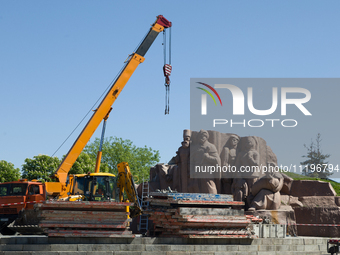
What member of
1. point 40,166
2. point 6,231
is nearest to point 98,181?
point 6,231

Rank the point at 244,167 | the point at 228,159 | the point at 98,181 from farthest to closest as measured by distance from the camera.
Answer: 1. the point at 228,159
2. the point at 244,167
3. the point at 98,181

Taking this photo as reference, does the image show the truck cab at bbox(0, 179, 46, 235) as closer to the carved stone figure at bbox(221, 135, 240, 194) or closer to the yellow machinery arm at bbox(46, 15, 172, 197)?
the yellow machinery arm at bbox(46, 15, 172, 197)

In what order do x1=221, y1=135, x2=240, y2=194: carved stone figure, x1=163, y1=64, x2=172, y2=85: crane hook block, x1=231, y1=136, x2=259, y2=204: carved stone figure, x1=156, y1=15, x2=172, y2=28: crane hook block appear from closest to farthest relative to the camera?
x1=163, y1=64, x2=172, y2=85: crane hook block, x1=156, y1=15, x2=172, y2=28: crane hook block, x1=231, y1=136, x2=259, y2=204: carved stone figure, x1=221, y1=135, x2=240, y2=194: carved stone figure

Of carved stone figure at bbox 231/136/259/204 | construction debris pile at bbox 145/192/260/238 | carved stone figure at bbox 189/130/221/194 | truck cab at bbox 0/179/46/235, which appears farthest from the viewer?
carved stone figure at bbox 189/130/221/194

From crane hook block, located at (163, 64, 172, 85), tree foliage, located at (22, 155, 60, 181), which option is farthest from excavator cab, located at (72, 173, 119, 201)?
tree foliage, located at (22, 155, 60, 181)

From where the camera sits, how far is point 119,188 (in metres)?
21.1

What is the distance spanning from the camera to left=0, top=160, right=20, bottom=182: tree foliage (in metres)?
47.2

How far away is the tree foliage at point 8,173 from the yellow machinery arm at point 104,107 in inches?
1074

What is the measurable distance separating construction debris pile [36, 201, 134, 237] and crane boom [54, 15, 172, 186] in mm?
6301

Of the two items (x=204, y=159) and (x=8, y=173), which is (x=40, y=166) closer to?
(x=8, y=173)

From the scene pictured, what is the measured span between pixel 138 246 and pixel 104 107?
32.5ft

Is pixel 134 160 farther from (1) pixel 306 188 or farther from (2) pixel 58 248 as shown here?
(2) pixel 58 248

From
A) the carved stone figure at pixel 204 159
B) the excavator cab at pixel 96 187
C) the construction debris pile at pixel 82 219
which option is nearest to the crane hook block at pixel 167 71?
the carved stone figure at pixel 204 159

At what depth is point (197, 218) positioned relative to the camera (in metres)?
15.9
